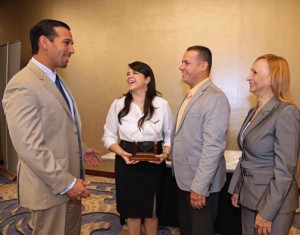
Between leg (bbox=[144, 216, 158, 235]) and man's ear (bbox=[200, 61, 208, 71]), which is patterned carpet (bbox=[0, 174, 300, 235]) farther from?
man's ear (bbox=[200, 61, 208, 71])

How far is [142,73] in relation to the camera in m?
2.41

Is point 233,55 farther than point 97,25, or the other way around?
point 97,25

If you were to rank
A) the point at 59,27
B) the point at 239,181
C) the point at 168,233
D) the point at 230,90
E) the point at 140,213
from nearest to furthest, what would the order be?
the point at 59,27
the point at 239,181
the point at 140,213
the point at 168,233
the point at 230,90

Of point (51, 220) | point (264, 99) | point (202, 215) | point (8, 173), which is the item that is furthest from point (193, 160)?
point (8, 173)

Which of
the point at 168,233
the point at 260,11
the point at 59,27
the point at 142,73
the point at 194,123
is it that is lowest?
the point at 168,233

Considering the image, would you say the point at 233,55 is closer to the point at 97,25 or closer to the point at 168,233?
the point at 97,25

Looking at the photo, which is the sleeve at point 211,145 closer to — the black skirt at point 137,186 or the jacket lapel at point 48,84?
the black skirt at point 137,186

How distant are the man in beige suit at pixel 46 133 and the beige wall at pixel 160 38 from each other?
3013 millimetres

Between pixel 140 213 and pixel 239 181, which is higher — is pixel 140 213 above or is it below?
below

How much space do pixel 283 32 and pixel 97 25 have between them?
3.01 metres

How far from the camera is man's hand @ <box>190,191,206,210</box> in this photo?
1.84 meters

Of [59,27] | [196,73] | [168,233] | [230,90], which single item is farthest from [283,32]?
[59,27]

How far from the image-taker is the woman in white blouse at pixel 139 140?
2.32 metres

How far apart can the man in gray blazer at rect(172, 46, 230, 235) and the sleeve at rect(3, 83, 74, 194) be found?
84cm
